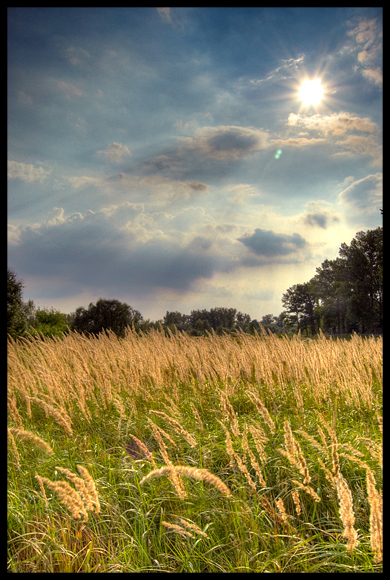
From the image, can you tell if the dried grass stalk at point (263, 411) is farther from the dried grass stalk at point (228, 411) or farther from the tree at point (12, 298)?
the tree at point (12, 298)

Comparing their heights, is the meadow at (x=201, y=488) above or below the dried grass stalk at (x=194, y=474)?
below

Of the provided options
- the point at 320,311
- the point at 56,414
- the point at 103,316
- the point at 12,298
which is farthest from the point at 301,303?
the point at 56,414

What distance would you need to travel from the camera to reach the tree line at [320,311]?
60.5 feet

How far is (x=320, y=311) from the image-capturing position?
111 ft

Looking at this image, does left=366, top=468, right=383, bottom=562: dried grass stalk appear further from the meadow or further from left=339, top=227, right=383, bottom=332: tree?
left=339, top=227, right=383, bottom=332: tree

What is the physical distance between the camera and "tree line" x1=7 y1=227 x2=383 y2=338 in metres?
18.4

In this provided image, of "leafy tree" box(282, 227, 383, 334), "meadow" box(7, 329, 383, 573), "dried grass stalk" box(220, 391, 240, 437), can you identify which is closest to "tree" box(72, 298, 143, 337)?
"leafy tree" box(282, 227, 383, 334)

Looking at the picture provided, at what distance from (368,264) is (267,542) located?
3130cm

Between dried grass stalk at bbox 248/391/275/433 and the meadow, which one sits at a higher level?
dried grass stalk at bbox 248/391/275/433

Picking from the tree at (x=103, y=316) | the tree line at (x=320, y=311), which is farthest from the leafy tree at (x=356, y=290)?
the tree at (x=103, y=316)
